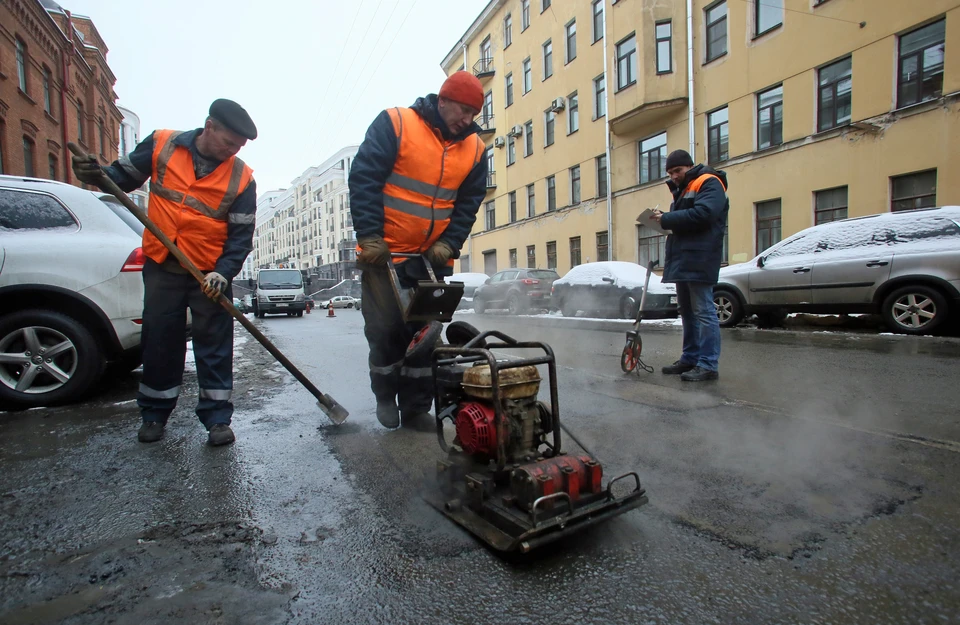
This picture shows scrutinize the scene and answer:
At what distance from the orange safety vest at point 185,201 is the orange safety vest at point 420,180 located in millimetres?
976

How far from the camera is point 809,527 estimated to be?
1921mm

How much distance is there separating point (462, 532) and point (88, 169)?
2.64 metres

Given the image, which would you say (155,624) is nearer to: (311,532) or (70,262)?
(311,532)

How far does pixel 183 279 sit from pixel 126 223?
174 centimetres

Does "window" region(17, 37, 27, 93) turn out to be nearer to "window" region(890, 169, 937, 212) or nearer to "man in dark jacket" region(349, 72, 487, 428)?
"man in dark jacket" region(349, 72, 487, 428)

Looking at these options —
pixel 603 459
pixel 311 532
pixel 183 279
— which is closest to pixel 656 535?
pixel 603 459

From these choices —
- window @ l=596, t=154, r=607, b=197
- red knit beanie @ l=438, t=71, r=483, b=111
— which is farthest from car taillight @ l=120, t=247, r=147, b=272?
window @ l=596, t=154, r=607, b=197

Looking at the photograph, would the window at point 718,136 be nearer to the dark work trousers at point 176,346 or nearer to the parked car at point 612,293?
the parked car at point 612,293

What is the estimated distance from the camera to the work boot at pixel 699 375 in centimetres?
446

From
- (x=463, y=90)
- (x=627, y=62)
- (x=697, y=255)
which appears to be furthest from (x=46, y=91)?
(x=697, y=255)

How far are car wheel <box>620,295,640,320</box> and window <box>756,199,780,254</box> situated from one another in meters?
5.70

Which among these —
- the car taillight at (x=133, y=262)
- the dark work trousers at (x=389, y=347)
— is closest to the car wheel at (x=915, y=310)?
the dark work trousers at (x=389, y=347)

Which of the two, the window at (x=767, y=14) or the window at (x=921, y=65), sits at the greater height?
the window at (x=767, y=14)

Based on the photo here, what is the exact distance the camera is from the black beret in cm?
304
